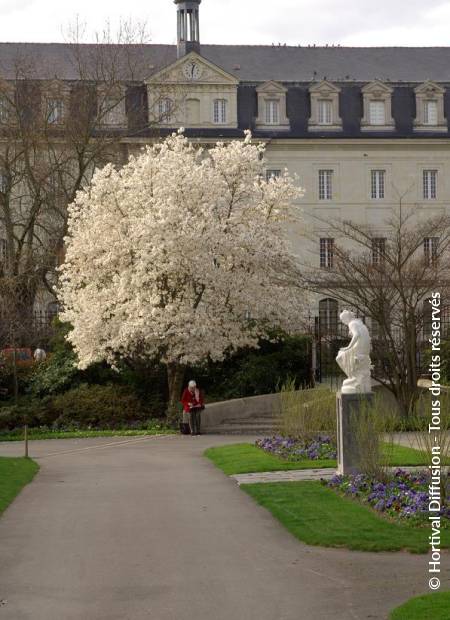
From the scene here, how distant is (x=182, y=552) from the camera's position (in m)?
11.4

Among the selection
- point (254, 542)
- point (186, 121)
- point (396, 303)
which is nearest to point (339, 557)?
point (254, 542)

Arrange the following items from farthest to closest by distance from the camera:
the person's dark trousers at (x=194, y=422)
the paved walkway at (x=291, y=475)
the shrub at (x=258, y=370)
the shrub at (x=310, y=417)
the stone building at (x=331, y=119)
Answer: the stone building at (x=331, y=119) → the shrub at (x=258, y=370) → the person's dark trousers at (x=194, y=422) → the shrub at (x=310, y=417) → the paved walkway at (x=291, y=475)

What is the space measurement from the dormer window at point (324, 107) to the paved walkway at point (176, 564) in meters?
49.1

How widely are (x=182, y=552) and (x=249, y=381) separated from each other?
21.6 metres

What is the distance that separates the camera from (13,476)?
18703mm

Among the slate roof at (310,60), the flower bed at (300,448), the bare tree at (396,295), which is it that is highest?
the slate roof at (310,60)

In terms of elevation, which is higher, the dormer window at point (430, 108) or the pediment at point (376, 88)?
the pediment at point (376, 88)

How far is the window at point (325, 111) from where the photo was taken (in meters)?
64.0

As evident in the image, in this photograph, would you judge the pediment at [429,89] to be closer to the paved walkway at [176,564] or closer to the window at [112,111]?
the window at [112,111]

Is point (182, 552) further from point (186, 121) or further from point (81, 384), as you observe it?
point (186, 121)

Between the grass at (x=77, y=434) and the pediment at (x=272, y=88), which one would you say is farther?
the pediment at (x=272, y=88)

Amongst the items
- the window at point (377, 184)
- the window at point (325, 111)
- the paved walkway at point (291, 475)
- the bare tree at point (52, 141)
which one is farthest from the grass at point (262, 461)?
the window at point (377, 184)

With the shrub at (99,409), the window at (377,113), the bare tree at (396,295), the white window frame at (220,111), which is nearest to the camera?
the bare tree at (396,295)

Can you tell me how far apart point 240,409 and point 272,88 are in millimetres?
35062
